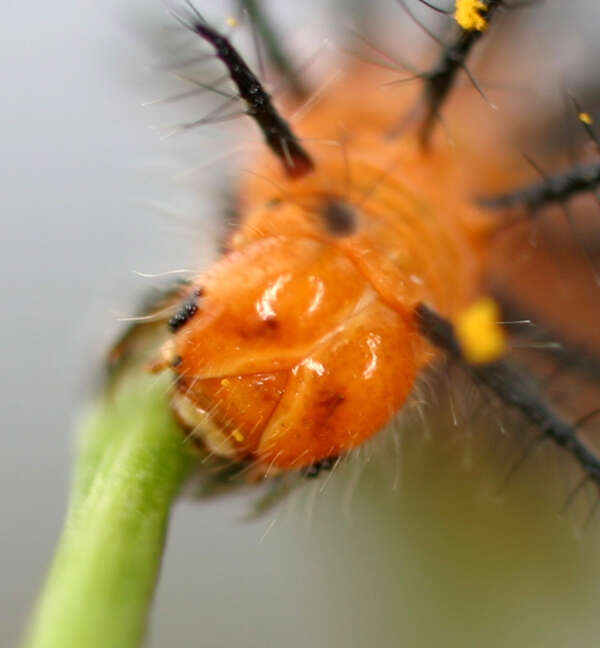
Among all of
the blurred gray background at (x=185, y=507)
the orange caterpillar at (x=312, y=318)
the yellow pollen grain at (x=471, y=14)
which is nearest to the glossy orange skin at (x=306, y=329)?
the orange caterpillar at (x=312, y=318)

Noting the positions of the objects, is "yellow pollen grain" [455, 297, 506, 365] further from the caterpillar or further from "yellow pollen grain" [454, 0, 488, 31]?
"yellow pollen grain" [454, 0, 488, 31]

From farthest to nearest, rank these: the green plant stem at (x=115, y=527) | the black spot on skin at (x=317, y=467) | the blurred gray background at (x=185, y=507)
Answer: the blurred gray background at (x=185, y=507), the black spot on skin at (x=317, y=467), the green plant stem at (x=115, y=527)

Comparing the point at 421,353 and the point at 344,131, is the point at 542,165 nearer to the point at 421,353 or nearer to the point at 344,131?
the point at 344,131

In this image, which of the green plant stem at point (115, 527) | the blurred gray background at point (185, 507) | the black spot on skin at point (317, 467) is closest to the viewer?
the green plant stem at point (115, 527)

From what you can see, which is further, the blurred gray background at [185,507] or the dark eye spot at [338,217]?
the blurred gray background at [185,507]

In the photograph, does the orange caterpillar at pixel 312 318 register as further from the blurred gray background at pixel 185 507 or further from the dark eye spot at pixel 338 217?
the blurred gray background at pixel 185 507

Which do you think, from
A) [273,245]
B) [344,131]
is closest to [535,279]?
[344,131]

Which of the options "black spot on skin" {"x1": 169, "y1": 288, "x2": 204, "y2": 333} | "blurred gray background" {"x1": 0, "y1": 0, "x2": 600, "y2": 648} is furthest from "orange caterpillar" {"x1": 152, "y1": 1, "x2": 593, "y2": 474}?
"blurred gray background" {"x1": 0, "y1": 0, "x2": 600, "y2": 648}
